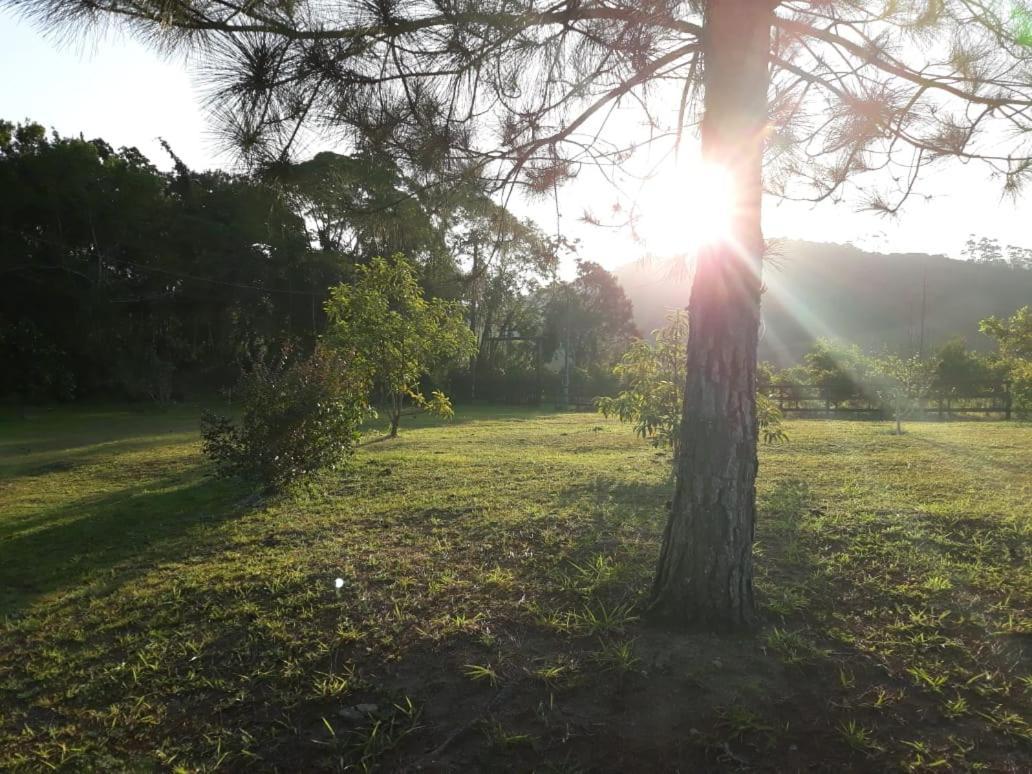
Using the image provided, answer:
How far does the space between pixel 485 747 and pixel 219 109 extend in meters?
3.29

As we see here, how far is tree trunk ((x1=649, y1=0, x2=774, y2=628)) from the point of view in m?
3.03

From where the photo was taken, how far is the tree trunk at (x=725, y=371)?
303 centimetres

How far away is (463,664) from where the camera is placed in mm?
2943

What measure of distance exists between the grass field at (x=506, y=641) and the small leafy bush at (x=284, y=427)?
53 centimetres

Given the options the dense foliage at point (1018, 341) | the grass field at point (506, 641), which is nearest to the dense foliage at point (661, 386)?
the grass field at point (506, 641)

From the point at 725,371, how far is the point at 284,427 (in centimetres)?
487

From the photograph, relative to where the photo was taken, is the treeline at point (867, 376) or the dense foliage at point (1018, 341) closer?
the dense foliage at point (1018, 341)

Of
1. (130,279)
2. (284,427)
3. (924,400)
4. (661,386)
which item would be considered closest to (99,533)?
(284,427)

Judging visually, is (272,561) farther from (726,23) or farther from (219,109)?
(726,23)

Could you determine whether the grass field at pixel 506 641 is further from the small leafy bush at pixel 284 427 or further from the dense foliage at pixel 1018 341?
the dense foliage at pixel 1018 341

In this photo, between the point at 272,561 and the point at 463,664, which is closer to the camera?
the point at 463,664

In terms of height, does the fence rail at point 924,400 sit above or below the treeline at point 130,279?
below

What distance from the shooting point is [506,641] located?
123 inches

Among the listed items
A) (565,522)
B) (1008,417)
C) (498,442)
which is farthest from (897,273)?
(565,522)
